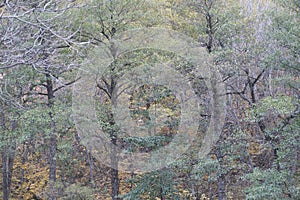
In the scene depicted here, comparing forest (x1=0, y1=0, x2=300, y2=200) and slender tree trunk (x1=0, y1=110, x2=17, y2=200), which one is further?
slender tree trunk (x1=0, y1=110, x2=17, y2=200)

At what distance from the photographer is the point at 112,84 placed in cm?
880

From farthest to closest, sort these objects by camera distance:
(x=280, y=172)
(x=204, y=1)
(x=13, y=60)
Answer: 1. (x=204, y=1)
2. (x=280, y=172)
3. (x=13, y=60)

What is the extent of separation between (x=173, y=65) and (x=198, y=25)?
979 mm

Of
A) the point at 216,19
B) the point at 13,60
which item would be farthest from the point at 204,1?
the point at 13,60

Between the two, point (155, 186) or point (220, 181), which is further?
point (155, 186)

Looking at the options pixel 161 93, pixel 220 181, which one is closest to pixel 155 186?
pixel 220 181

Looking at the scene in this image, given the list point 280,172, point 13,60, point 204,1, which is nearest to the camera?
point 13,60

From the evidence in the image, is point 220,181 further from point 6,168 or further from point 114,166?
point 6,168

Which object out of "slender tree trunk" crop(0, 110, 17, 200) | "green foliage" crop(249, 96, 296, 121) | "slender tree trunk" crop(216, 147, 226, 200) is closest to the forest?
"slender tree trunk" crop(216, 147, 226, 200)

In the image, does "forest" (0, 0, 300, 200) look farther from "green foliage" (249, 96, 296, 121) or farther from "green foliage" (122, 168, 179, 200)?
"green foliage" (249, 96, 296, 121)

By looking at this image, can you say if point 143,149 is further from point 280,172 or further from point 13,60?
point 13,60

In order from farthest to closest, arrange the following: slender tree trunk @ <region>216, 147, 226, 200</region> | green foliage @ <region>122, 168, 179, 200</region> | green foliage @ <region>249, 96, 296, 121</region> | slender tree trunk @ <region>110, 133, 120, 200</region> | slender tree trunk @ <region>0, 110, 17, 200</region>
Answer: slender tree trunk @ <region>0, 110, 17, 200</region> → slender tree trunk @ <region>110, 133, 120, 200</region> → green foliage @ <region>122, 168, 179, 200</region> → slender tree trunk @ <region>216, 147, 226, 200</region> → green foliage @ <region>249, 96, 296, 121</region>

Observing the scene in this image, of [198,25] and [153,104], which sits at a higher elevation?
[198,25]


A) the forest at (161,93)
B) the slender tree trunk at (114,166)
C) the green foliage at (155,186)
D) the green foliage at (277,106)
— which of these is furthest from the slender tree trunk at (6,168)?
the green foliage at (277,106)
